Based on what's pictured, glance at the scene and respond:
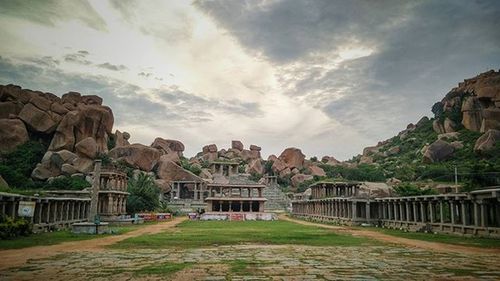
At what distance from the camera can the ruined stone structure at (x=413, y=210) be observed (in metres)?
27.8

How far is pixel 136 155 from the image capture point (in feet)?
274

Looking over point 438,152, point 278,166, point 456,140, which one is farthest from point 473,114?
point 278,166

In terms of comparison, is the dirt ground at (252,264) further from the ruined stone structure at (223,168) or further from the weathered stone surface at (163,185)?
the ruined stone structure at (223,168)

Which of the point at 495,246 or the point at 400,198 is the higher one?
the point at 400,198

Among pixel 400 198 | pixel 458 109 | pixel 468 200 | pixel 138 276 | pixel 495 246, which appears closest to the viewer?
pixel 138 276

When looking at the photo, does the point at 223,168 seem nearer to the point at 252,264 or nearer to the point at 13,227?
the point at 13,227

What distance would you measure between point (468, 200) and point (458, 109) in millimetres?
84897

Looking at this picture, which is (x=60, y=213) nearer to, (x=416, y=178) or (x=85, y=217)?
(x=85, y=217)

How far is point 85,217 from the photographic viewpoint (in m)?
51.5

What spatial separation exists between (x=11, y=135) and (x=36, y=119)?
5.30m

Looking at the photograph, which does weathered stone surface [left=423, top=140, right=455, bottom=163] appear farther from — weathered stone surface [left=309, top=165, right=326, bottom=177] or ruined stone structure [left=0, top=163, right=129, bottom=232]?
ruined stone structure [left=0, top=163, right=129, bottom=232]

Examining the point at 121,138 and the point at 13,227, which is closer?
the point at 13,227

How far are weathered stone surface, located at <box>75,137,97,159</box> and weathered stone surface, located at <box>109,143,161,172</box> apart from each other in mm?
5457

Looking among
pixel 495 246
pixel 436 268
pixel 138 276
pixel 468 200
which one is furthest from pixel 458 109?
pixel 138 276
